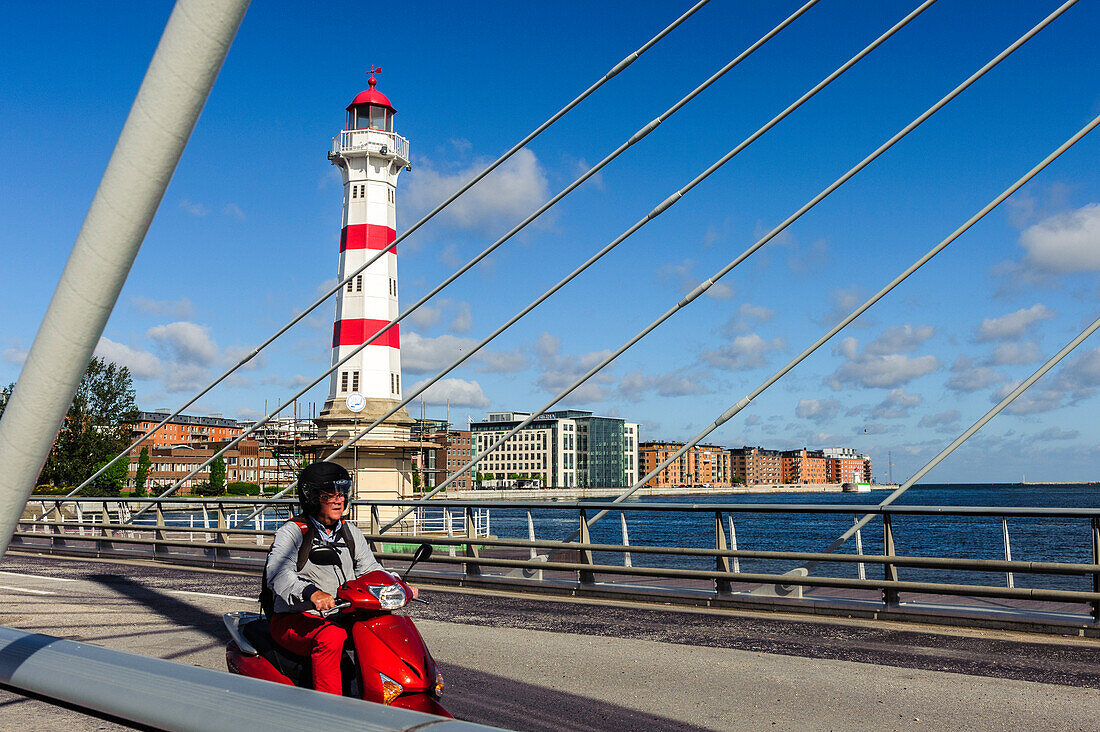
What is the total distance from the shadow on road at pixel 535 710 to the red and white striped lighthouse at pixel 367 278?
1022 inches

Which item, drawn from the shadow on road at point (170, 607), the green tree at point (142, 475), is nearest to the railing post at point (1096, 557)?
the shadow on road at point (170, 607)

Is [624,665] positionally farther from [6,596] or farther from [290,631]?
[6,596]

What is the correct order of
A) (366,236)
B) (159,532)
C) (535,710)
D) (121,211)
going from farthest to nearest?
(366,236) < (159,532) < (535,710) < (121,211)

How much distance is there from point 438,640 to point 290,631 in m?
4.42

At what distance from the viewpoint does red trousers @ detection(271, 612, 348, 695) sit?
13.6 ft

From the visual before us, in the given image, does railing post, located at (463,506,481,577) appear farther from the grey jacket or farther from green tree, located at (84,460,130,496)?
green tree, located at (84,460,130,496)

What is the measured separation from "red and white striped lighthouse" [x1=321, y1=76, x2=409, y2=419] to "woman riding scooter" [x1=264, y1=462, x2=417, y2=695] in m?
27.3

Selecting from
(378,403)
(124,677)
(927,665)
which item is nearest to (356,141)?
(378,403)

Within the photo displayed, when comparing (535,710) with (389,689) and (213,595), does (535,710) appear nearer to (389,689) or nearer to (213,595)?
(389,689)

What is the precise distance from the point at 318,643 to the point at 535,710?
2.25 metres

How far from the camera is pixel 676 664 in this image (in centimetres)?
750

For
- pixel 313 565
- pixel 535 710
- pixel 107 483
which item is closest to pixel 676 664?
pixel 535 710

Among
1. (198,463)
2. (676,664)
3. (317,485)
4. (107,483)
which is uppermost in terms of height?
(198,463)

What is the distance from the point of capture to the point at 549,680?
6.89m
